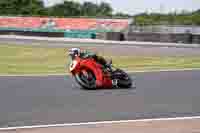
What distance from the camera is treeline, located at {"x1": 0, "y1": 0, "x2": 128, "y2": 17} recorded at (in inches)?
3578

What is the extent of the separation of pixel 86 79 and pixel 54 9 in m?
94.0

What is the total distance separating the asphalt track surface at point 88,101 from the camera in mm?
8734

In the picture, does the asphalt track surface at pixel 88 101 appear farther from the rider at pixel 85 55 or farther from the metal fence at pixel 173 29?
the metal fence at pixel 173 29

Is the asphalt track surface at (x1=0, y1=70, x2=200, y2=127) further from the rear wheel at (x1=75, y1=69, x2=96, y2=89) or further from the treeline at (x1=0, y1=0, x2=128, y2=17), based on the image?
the treeline at (x1=0, y1=0, x2=128, y2=17)

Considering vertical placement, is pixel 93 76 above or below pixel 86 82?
above

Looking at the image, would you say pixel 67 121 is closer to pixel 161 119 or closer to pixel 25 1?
pixel 161 119

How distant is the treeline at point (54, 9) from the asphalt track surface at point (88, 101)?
74788 mm

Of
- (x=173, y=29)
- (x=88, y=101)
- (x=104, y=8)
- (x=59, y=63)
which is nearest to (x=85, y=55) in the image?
(x=88, y=101)

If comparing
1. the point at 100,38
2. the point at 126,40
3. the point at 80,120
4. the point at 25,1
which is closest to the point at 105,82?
the point at 80,120

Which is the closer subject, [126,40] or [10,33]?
[126,40]

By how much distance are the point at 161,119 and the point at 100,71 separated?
491 cm

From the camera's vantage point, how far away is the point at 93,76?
12.9m

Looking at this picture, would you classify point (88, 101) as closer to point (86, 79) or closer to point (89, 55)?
point (86, 79)

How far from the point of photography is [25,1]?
314 feet
